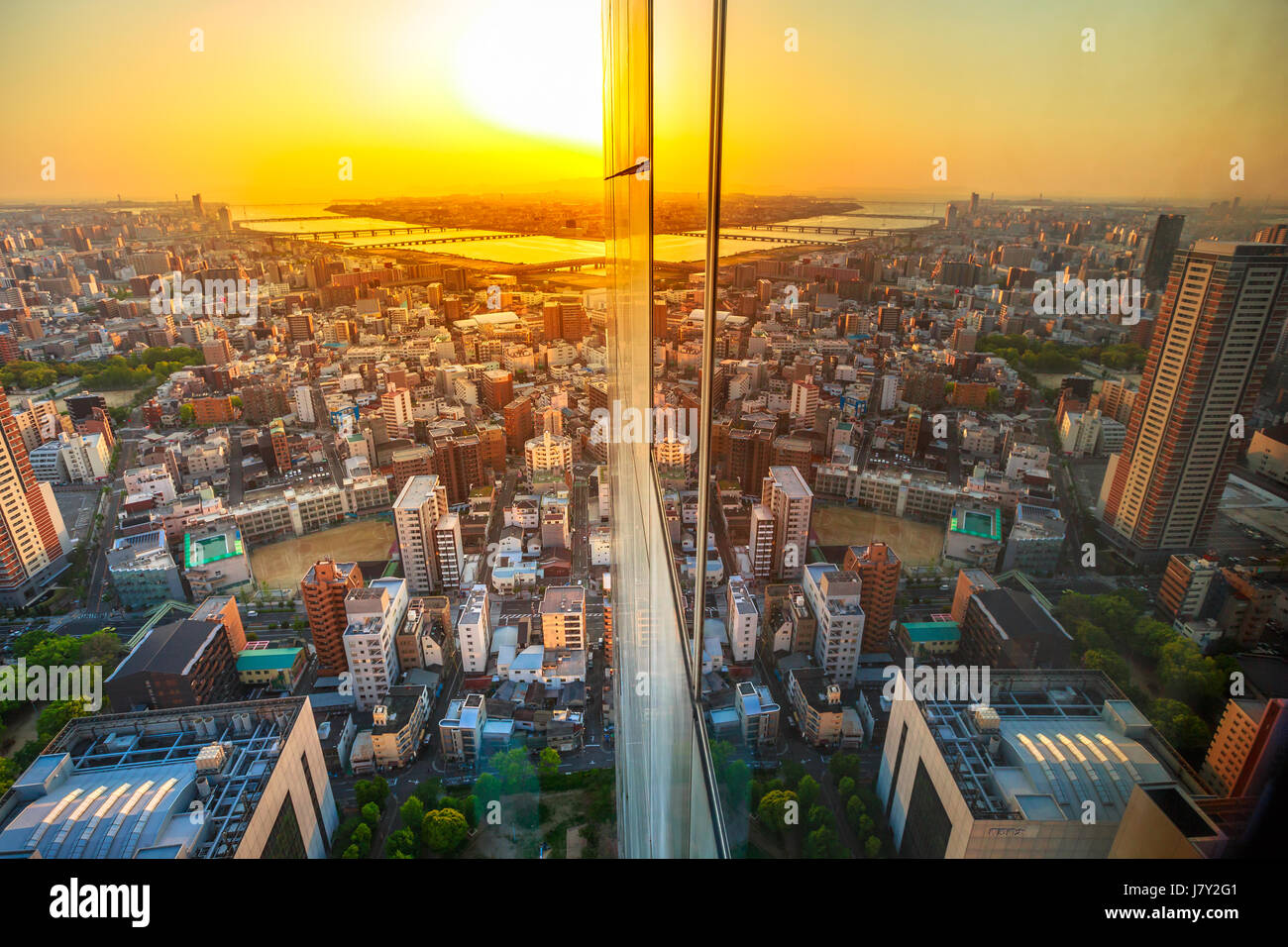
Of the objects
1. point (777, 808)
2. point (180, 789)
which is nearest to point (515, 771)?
point (180, 789)

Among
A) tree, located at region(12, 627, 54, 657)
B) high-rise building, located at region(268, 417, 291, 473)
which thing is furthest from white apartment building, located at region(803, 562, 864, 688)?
high-rise building, located at region(268, 417, 291, 473)

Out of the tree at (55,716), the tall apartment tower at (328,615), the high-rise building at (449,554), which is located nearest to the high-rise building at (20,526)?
the tree at (55,716)

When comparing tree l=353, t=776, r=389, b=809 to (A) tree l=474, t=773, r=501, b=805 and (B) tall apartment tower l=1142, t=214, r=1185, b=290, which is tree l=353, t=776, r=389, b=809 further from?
(B) tall apartment tower l=1142, t=214, r=1185, b=290

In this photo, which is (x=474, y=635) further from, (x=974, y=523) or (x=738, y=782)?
(x=974, y=523)

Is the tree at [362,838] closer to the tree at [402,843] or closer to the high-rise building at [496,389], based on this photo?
the tree at [402,843]
